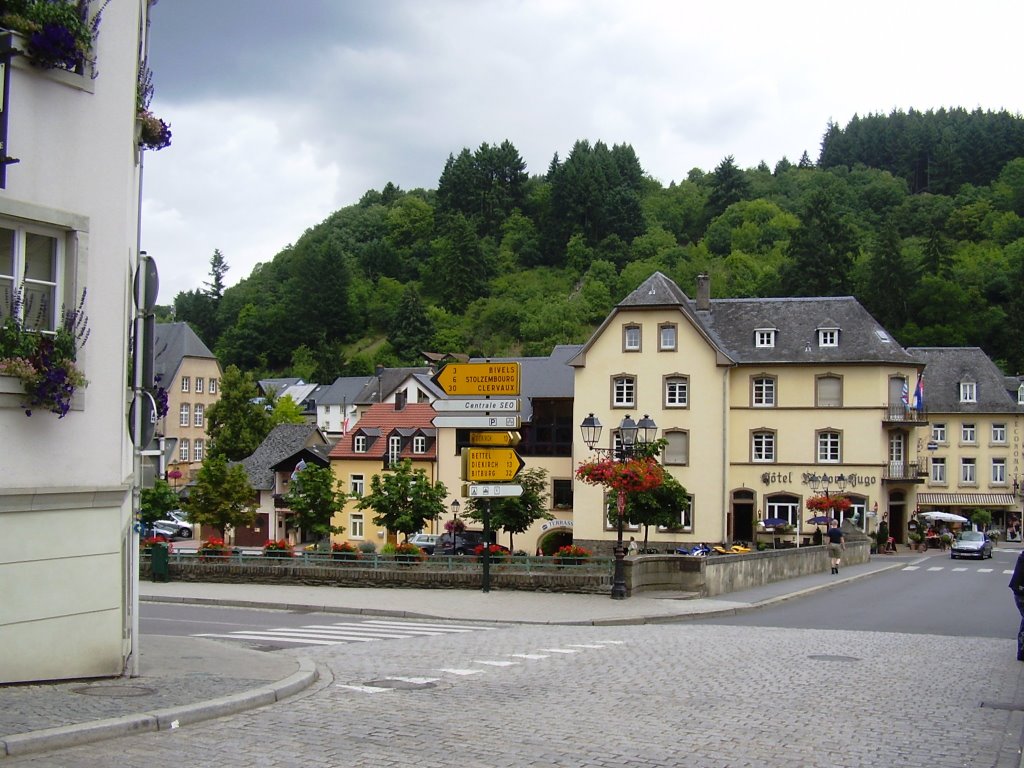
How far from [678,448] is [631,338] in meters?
5.89

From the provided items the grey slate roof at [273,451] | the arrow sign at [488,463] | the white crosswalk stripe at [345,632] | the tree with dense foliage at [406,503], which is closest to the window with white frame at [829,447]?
the tree with dense foliage at [406,503]

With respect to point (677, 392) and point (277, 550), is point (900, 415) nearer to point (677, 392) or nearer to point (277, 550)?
point (677, 392)

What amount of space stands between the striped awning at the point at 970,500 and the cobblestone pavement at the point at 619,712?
62263 mm

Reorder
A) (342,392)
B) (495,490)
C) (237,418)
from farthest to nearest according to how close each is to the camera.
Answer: (342,392)
(237,418)
(495,490)

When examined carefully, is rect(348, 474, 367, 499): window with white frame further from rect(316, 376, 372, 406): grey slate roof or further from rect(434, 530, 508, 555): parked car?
rect(316, 376, 372, 406): grey slate roof

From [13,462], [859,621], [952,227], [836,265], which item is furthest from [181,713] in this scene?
[952,227]

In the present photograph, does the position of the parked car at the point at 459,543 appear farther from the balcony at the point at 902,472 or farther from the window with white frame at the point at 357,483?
the balcony at the point at 902,472

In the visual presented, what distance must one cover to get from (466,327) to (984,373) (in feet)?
224

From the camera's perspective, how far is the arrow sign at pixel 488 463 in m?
25.8

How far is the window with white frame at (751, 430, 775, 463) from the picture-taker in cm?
5597

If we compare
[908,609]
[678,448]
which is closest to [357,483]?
[678,448]

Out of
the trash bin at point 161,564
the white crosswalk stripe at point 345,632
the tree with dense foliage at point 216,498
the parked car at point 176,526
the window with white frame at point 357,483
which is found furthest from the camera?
the parked car at point 176,526

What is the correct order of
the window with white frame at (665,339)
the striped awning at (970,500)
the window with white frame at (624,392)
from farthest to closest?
the striped awning at (970,500) < the window with white frame at (624,392) < the window with white frame at (665,339)

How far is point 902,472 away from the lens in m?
57.2
